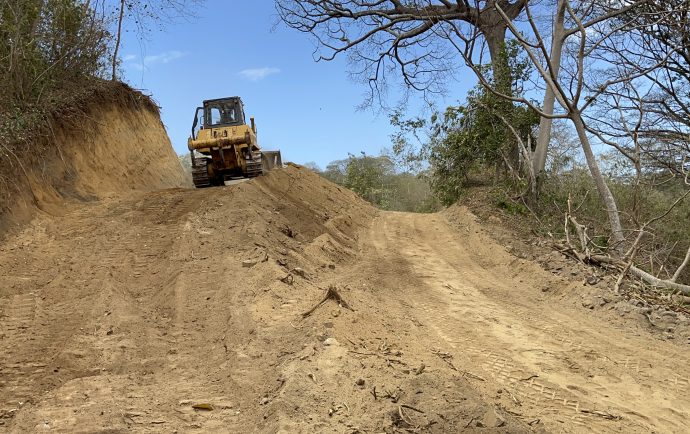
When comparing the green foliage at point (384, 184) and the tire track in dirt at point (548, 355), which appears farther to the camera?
the green foliage at point (384, 184)

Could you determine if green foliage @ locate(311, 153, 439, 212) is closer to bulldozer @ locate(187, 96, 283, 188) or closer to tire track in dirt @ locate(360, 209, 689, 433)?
bulldozer @ locate(187, 96, 283, 188)

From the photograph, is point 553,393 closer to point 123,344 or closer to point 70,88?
point 123,344

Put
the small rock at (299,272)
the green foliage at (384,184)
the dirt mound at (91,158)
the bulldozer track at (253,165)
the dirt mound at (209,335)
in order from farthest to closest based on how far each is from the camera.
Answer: the green foliage at (384,184) < the bulldozer track at (253,165) < the dirt mound at (91,158) < the small rock at (299,272) < the dirt mound at (209,335)

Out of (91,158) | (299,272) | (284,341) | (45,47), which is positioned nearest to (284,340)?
(284,341)

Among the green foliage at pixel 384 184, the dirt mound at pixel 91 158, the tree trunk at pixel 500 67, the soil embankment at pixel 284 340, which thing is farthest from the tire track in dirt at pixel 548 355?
the green foliage at pixel 384 184

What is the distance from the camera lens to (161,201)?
36.1 ft

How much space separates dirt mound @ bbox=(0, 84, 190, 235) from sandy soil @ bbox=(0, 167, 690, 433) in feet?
2.14

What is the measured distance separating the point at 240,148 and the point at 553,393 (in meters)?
12.9

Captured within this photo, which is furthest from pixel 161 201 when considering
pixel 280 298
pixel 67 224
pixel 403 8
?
pixel 403 8

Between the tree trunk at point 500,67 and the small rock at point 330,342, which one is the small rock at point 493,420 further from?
the tree trunk at point 500,67

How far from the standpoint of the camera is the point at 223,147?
15.7 meters

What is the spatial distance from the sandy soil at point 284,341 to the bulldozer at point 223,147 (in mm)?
5733

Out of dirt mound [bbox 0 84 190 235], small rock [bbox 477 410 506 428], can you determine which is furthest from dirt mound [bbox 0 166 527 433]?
dirt mound [bbox 0 84 190 235]

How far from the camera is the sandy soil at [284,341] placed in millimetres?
3727
